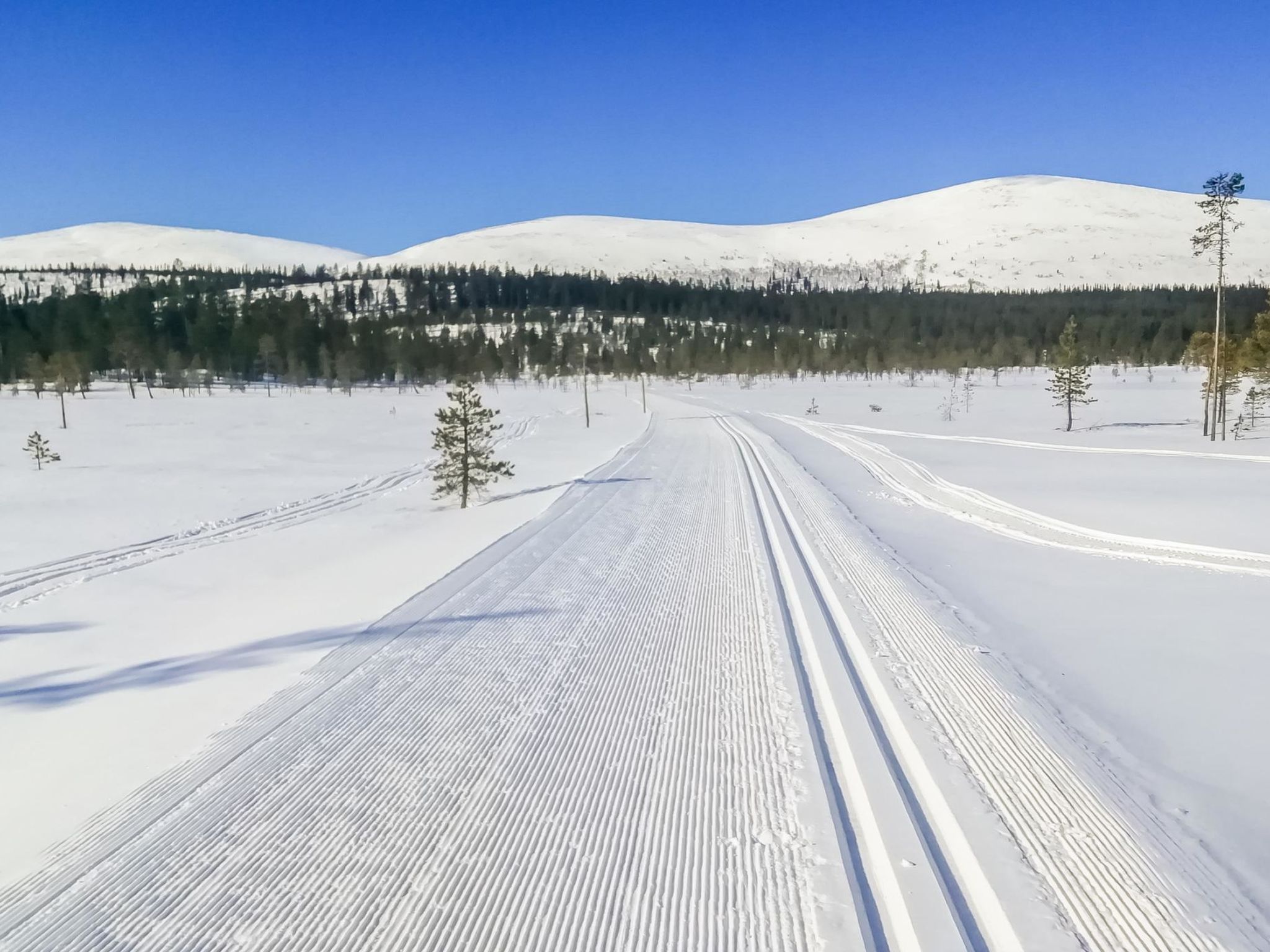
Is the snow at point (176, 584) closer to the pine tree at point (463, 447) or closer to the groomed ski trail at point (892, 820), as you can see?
the pine tree at point (463, 447)

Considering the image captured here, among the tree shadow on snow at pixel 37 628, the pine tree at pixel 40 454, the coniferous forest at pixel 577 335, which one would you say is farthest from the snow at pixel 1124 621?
the coniferous forest at pixel 577 335

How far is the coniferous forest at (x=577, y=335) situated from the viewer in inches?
4213

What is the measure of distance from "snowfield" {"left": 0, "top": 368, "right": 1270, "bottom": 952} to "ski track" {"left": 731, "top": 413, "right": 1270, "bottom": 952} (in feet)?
0.08

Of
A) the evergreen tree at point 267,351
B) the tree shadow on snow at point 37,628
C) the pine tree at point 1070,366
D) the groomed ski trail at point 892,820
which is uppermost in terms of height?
the evergreen tree at point 267,351

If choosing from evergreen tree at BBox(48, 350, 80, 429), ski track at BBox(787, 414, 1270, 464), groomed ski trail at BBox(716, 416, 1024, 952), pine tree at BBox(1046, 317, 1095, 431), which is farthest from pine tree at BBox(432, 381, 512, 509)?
evergreen tree at BBox(48, 350, 80, 429)

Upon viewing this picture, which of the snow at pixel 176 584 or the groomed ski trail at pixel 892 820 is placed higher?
the groomed ski trail at pixel 892 820

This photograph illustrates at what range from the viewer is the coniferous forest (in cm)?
10700

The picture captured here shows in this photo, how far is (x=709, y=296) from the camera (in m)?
199

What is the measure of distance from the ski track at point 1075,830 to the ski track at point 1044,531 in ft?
18.1

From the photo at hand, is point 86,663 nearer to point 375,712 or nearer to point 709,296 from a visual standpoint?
point 375,712

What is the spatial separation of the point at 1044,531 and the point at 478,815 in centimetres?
1206

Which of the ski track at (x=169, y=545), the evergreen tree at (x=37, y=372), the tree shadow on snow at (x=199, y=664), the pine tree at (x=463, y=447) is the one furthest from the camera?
the evergreen tree at (x=37, y=372)

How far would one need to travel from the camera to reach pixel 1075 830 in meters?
4.36

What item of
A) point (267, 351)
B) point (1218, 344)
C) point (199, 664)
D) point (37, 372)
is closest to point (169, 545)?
point (199, 664)
